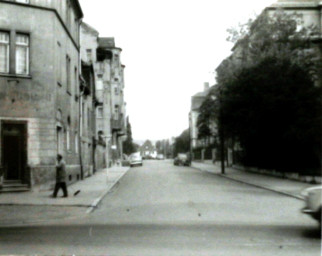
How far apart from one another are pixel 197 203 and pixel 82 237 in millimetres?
7728

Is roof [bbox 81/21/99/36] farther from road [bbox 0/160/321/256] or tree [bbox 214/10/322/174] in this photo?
road [bbox 0/160/321/256]

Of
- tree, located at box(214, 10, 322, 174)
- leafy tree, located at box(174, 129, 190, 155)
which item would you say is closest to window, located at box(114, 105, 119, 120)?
leafy tree, located at box(174, 129, 190, 155)

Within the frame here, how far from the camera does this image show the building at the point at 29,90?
21.6m

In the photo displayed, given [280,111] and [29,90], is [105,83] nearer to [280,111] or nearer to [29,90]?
[280,111]

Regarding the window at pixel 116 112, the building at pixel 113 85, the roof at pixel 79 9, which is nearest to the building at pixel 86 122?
the roof at pixel 79 9

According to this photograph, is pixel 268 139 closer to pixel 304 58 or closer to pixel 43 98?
pixel 304 58

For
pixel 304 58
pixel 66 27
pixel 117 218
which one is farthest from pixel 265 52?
pixel 117 218

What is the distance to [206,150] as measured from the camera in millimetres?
76000

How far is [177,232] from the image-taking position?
10.6m

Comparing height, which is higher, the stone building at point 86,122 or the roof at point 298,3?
the roof at point 298,3

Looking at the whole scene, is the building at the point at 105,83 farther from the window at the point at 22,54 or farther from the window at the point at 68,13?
the window at the point at 22,54

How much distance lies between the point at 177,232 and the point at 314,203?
9.47 ft

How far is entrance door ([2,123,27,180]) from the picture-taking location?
21578 millimetres

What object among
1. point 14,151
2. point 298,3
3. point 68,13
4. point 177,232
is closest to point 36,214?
point 177,232
